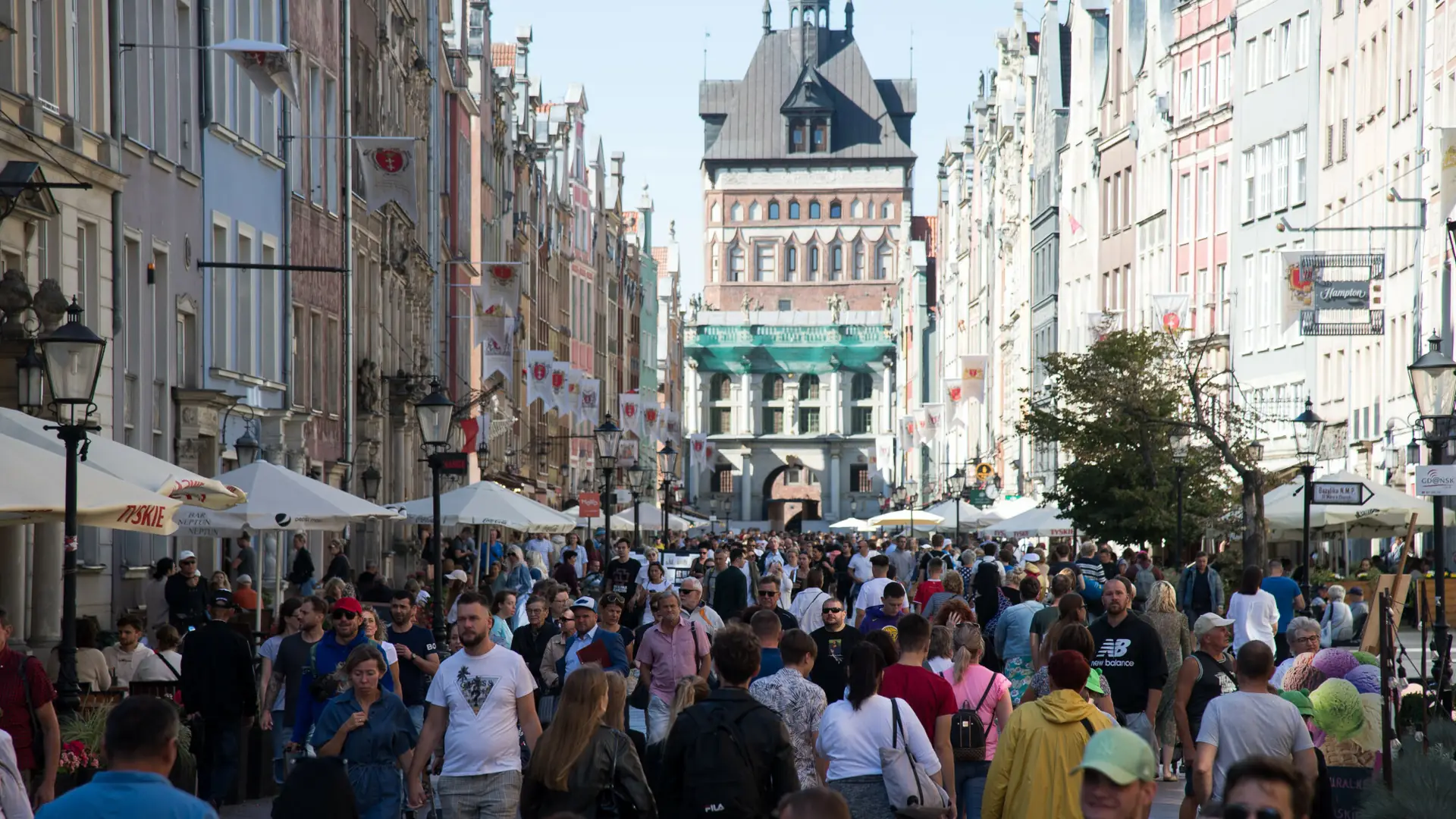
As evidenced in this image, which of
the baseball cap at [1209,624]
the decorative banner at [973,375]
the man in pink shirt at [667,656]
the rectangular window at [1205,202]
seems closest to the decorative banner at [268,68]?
the man in pink shirt at [667,656]

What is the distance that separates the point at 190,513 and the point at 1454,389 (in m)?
10.6

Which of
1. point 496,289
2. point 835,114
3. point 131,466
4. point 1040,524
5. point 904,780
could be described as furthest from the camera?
point 835,114

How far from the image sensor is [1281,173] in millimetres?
45094

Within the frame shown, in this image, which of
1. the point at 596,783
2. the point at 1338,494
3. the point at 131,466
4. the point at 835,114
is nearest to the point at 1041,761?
the point at 596,783

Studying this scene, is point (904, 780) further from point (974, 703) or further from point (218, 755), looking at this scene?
point (218, 755)

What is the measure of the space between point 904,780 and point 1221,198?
41583mm

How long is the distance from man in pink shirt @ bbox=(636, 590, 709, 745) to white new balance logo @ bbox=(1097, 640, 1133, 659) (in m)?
2.21

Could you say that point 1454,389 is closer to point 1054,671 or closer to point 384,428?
point 1054,671

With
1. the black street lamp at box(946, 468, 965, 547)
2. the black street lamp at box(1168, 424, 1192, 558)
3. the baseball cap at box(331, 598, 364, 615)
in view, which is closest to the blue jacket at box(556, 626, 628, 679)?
the baseball cap at box(331, 598, 364, 615)

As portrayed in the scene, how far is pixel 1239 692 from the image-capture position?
28.9ft

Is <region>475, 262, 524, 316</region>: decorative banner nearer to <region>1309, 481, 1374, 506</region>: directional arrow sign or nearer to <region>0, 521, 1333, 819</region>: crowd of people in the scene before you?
<region>1309, 481, 1374, 506</region>: directional arrow sign

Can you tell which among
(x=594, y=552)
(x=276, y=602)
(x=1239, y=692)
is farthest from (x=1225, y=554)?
(x=1239, y=692)

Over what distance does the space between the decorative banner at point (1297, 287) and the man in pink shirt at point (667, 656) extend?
925 inches

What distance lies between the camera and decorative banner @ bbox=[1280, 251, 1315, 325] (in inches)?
1351
